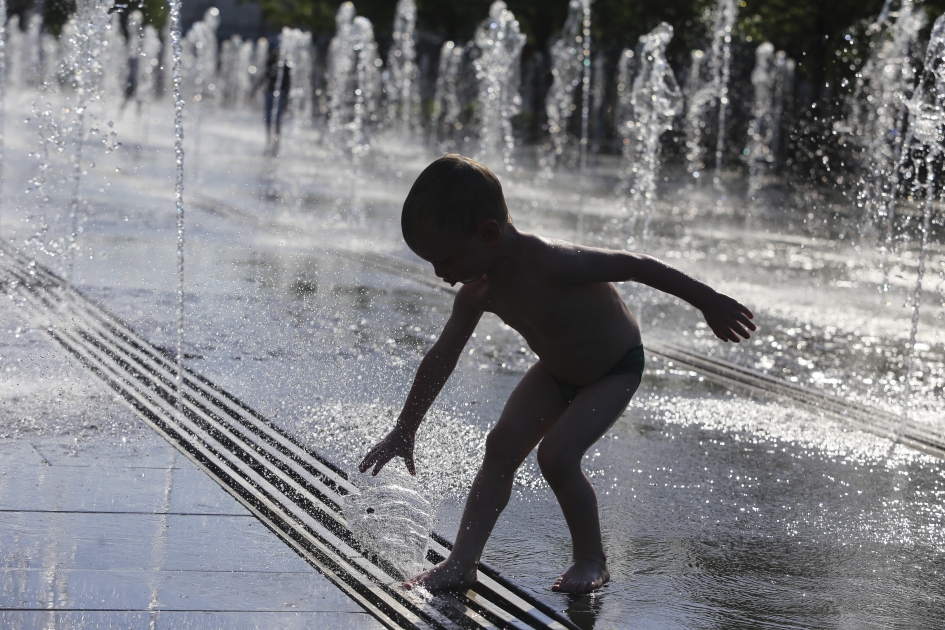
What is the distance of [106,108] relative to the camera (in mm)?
29328

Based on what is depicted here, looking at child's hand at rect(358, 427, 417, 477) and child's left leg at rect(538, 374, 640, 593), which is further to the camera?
child's hand at rect(358, 427, 417, 477)

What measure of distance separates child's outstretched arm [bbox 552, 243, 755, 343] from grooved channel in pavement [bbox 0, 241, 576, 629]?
85 cm

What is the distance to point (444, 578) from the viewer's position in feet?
10.6

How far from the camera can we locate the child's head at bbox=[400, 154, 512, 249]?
3.03 metres

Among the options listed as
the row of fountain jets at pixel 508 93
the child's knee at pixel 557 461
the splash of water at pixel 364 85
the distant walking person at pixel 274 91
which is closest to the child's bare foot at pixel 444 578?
the child's knee at pixel 557 461

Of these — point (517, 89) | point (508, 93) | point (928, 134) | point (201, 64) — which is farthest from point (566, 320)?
point (201, 64)

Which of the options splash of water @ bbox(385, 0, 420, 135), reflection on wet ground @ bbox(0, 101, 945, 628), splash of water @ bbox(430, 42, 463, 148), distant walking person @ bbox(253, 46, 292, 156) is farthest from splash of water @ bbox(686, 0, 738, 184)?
reflection on wet ground @ bbox(0, 101, 945, 628)

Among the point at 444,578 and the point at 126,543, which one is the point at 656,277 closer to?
the point at 444,578

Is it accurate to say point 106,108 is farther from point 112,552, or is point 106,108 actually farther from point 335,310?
point 112,552

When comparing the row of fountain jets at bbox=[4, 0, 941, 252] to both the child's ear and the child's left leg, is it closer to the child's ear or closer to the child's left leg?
the child's left leg

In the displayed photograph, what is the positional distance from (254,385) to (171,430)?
80 centimetres

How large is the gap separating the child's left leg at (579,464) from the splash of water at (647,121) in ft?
28.9

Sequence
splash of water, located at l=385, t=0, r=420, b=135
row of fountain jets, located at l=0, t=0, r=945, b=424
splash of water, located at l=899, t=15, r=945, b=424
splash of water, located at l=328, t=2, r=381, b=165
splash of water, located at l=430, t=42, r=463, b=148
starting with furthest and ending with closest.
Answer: splash of water, located at l=385, t=0, r=420, b=135
splash of water, located at l=430, t=42, r=463, b=148
splash of water, located at l=328, t=2, r=381, b=165
row of fountain jets, located at l=0, t=0, r=945, b=424
splash of water, located at l=899, t=15, r=945, b=424

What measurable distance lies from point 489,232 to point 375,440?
1700mm
